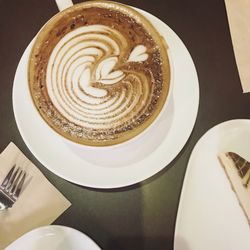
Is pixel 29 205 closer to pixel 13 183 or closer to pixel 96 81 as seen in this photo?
pixel 13 183

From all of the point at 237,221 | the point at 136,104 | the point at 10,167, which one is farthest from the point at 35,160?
the point at 237,221

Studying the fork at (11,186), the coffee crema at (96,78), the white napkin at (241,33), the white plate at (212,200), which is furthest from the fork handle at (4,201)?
the white napkin at (241,33)

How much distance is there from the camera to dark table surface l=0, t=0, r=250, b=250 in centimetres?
97

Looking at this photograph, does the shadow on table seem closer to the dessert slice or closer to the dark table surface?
the dark table surface

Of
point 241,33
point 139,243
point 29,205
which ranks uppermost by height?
point 241,33

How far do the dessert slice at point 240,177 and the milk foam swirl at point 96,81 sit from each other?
20 cm

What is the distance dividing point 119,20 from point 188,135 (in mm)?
239

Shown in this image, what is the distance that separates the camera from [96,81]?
897mm

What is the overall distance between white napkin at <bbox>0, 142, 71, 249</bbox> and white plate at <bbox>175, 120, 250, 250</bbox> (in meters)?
0.22

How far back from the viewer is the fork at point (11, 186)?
3.14 ft

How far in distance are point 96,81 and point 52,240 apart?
29cm

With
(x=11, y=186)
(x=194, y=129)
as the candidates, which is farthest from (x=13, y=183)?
(x=194, y=129)

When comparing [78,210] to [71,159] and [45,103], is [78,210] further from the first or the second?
[45,103]

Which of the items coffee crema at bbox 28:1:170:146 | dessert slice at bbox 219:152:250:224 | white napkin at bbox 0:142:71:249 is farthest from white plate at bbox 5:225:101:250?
dessert slice at bbox 219:152:250:224
